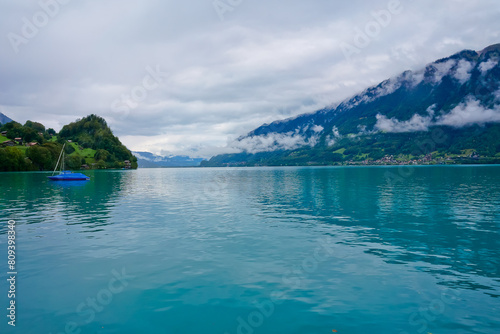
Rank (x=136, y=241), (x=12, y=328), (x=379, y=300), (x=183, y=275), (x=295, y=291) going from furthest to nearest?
(x=136, y=241)
(x=183, y=275)
(x=295, y=291)
(x=379, y=300)
(x=12, y=328)

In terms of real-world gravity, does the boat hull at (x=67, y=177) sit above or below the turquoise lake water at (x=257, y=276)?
above

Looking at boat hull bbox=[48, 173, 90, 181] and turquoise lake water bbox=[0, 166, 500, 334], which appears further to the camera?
boat hull bbox=[48, 173, 90, 181]

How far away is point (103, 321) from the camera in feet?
Answer: 49.4

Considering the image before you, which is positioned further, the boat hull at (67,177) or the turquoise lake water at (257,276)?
the boat hull at (67,177)

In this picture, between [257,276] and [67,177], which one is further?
[67,177]

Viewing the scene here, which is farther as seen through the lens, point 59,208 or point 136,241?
point 59,208

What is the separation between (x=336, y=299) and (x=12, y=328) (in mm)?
15724

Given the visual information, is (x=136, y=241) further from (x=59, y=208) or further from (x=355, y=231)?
(x=59, y=208)

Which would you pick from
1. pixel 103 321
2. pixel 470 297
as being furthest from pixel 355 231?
pixel 103 321

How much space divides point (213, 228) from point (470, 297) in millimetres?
25366

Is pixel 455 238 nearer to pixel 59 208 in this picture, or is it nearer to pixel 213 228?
pixel 213 228

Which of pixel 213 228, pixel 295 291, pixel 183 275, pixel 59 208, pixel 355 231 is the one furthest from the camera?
pixel 59 208

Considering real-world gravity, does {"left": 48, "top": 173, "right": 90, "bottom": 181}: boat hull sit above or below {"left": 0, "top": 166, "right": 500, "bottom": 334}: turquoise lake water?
above

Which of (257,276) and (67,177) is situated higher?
(67,177)
